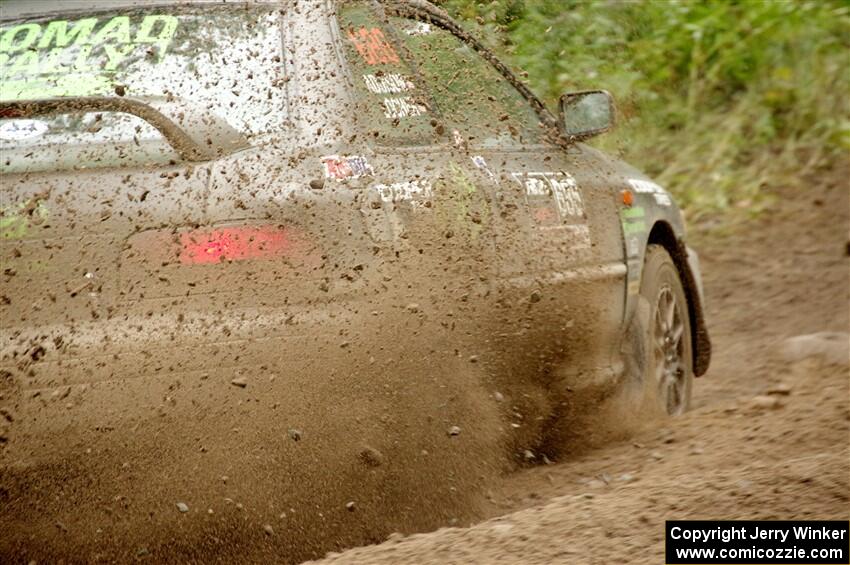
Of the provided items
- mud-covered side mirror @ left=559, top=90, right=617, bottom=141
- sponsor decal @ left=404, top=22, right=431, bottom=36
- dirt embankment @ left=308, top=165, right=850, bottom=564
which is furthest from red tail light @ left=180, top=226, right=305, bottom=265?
mud-covered side mirror @ left=559, top=90, right=617, bottom=141

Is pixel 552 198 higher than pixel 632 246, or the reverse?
pixel 552 198

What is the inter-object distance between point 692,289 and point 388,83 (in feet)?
7.88

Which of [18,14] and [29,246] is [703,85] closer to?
[18,14]

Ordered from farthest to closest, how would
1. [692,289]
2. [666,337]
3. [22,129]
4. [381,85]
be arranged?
[692,289]
[666,337]
[381,85]
[22,129]

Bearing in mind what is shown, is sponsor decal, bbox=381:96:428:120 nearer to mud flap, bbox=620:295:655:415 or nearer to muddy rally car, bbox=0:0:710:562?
muddy rally car, bbox=0:0:710:562

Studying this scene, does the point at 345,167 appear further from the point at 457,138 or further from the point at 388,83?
the point at 457,138

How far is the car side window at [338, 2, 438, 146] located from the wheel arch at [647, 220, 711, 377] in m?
1.88

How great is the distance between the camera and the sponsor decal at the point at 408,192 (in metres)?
3.91

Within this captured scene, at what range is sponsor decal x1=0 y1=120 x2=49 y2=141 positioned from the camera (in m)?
3.82

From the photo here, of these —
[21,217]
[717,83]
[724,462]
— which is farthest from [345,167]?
[717,83]

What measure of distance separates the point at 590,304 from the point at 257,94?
1.55m

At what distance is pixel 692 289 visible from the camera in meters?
6.24

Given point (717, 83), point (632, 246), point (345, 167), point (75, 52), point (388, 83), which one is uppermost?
point (75, 52)

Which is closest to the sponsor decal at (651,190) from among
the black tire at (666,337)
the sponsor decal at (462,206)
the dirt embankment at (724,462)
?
the black tire at (666,337)
